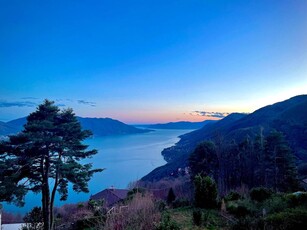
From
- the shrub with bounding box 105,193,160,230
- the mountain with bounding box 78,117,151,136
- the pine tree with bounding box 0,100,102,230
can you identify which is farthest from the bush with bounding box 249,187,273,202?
the mountain with bounding box 78,117,151,136

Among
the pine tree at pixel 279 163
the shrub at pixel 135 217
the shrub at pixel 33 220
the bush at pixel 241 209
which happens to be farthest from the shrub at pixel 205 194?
the pine tree at pixel 279 163

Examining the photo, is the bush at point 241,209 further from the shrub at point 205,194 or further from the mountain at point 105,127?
the mountain at point 105,127

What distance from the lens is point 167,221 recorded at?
16.5 feet

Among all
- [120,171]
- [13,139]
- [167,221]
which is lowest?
[120,171]

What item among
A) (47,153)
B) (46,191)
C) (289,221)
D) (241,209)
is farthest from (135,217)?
(46,191)

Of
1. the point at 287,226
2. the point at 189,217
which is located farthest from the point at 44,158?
the point at 287,226

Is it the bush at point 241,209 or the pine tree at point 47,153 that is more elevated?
the pine tree at point 47,153

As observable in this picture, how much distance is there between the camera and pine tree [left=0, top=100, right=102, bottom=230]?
11.6 meters

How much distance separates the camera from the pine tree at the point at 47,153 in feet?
37.9

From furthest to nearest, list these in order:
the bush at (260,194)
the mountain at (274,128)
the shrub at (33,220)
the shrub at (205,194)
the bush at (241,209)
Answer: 1. the mountain at (274,128)
2. the shrub at (33,220)
3. the bush at (260,194)
4. the shrub at (205,194)
5. the bush at (241,209)

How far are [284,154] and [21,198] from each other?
852 inches

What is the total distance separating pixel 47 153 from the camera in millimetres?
12422

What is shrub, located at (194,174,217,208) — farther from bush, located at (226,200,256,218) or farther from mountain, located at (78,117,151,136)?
mountain, located at (78,117,151,136)

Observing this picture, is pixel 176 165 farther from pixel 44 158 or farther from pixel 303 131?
pixel 44 158
